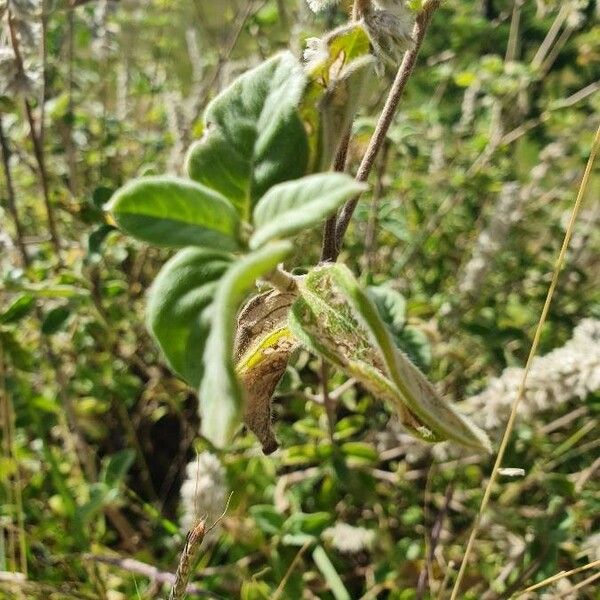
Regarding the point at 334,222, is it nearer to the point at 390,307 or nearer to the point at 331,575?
the point at 390,307

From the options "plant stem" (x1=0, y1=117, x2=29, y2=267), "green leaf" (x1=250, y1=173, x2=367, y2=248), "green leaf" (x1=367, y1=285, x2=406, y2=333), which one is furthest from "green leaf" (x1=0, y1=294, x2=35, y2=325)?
"green leaf" (x1=250, y1=173, x2=367, y2=248)

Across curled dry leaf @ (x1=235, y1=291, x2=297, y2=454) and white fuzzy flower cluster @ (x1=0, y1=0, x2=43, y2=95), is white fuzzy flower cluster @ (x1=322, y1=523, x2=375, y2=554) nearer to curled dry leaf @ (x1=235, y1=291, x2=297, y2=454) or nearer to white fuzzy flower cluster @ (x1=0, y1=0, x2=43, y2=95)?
curled dry leaf @ (x1=235, y1=291, x2=297, y2=454)

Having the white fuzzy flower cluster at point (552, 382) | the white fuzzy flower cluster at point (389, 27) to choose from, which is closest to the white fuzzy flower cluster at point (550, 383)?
the white fuzzy flower cluster at point (552, 382)

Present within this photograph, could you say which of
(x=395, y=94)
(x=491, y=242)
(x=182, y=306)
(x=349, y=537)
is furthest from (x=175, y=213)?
(x=491, y=242)

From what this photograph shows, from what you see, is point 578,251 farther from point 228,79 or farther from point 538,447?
point 228,79

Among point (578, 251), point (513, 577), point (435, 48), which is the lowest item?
point (513, 577)

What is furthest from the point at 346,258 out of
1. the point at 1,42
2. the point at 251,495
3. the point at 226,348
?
the point at 226,348
